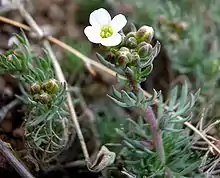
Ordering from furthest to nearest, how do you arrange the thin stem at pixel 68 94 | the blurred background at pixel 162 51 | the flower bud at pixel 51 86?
the blurred background at pixel 162 51 → the thin stem at pixel 68 94 → the flower bud at pixel 51 86

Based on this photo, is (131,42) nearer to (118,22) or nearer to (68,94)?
(118,22)

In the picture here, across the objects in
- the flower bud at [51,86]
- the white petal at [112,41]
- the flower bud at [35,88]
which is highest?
the white petal at [112,41]

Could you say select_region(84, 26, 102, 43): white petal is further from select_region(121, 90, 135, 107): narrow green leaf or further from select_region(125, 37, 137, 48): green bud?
select_region(121, 90, 135, 107): narrow green leaf

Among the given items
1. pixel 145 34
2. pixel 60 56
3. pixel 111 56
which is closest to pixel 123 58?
pixel 111 56

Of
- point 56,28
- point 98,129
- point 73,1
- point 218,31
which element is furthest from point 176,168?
point 73,1

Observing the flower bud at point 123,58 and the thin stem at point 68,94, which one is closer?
the flower bud at point 123,58

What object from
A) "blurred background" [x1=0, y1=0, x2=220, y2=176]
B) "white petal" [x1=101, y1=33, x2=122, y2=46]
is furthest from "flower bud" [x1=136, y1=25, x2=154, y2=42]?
"blurred background" [x1=0, y1=0, x2=220, y2=176]

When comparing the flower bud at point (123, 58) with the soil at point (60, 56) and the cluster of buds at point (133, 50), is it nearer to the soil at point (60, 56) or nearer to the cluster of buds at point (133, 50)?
the cluster of buds at point (133, 50)

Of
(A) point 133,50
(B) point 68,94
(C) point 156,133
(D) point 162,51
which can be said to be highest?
(A) point 133,50

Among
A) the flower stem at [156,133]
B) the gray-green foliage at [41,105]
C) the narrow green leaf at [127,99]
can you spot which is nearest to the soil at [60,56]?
the gray-green foliage at [41,105]
